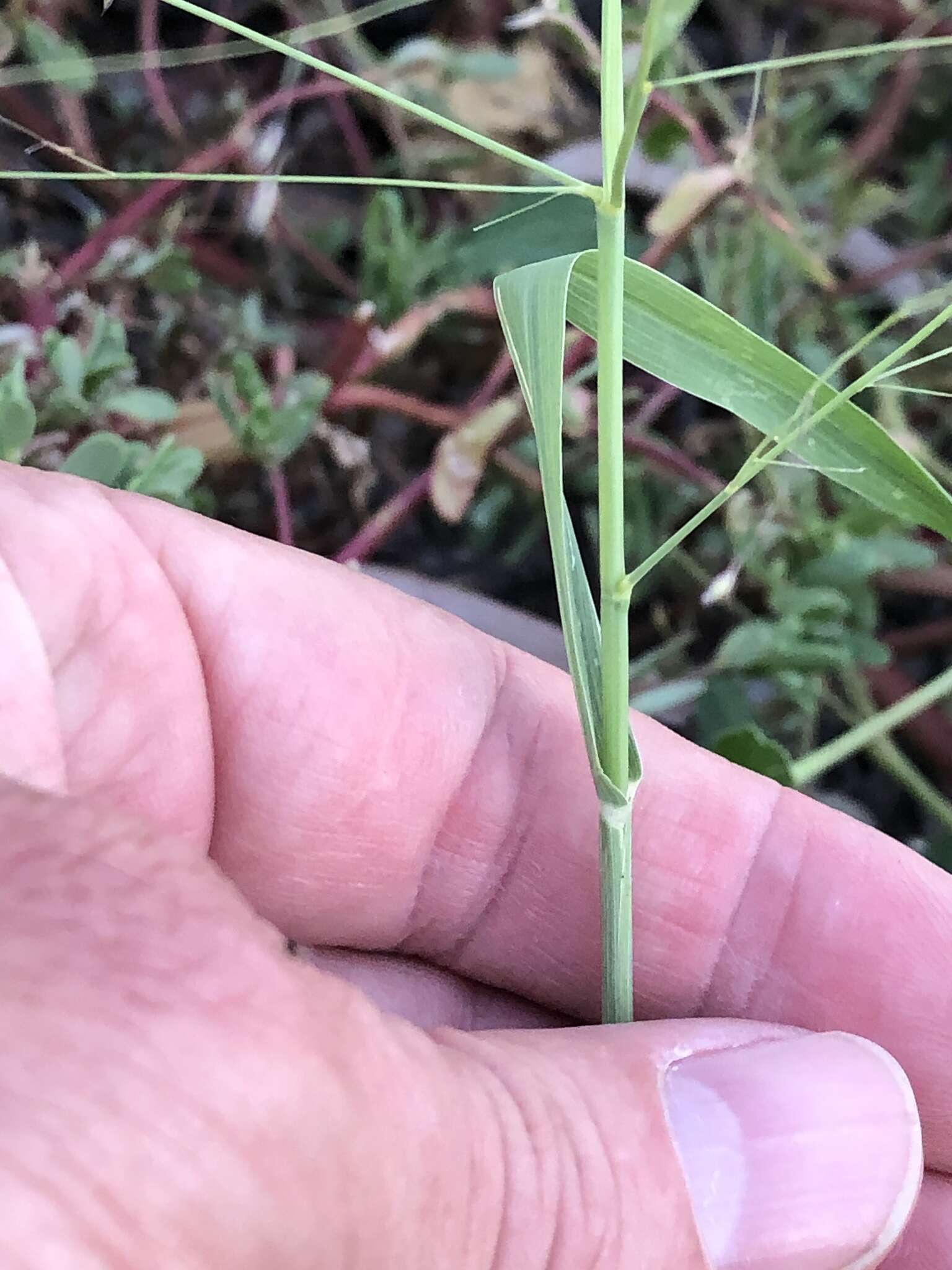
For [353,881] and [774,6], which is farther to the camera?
[774,6]

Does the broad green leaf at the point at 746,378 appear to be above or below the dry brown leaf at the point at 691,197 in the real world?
below

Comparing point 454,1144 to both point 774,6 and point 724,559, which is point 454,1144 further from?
point 774,6

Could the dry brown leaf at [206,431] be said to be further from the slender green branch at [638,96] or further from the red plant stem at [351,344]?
the slender green branch at [638,96]

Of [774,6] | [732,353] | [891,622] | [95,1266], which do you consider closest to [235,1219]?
[95,1266]

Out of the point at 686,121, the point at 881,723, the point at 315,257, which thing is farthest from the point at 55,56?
the point at 881,723

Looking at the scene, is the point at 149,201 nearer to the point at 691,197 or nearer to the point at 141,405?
the point at 141,405

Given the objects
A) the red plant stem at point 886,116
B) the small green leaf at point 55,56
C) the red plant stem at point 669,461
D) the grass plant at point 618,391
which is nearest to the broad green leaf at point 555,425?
the grass plant at point 618,391
